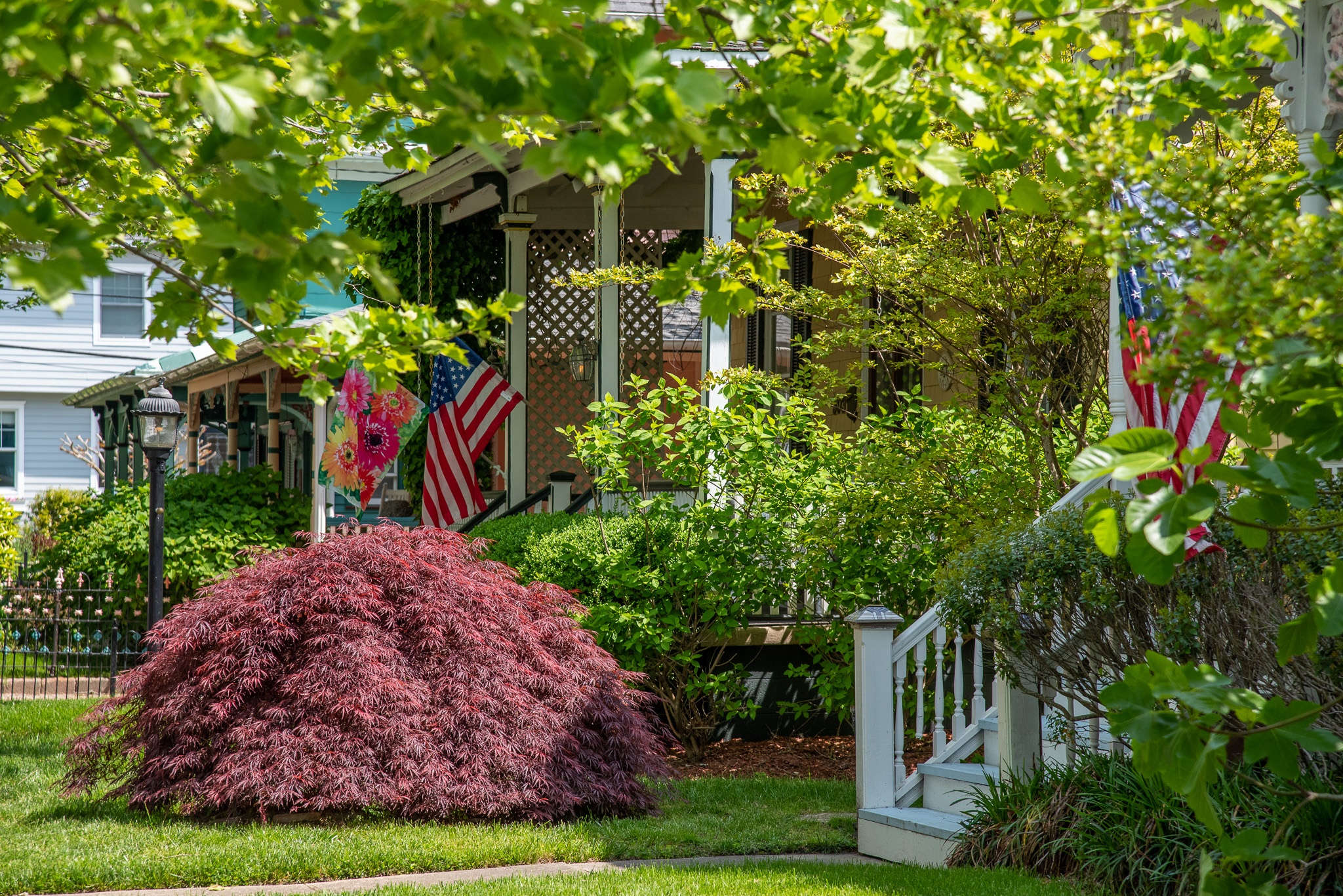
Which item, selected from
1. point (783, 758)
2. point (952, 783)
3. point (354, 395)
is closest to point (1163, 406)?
point (952, 783)

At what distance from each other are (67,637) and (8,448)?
12424mm

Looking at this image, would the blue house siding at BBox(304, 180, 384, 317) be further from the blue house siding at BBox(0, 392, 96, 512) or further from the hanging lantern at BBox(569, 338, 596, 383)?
the hanging lantern at BBox(569, 338, 596, 383)

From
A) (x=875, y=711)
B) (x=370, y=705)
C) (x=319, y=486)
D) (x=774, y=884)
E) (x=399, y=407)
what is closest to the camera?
(x=774, y=884)

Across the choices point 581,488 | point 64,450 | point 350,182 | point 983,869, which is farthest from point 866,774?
point 64,450

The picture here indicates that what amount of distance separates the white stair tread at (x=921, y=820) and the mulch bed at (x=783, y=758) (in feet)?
6.37

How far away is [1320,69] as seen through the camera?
6031mm

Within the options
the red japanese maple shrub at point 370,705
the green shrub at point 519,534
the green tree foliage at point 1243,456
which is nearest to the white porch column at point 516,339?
the green shrub at point 519,534

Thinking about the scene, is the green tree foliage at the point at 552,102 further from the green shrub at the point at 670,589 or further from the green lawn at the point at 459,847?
the green shrub at the point at 670,589

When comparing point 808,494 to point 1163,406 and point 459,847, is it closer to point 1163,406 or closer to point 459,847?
point 459,847

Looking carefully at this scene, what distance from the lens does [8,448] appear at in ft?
81.3

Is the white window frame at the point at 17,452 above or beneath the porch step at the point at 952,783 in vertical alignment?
above

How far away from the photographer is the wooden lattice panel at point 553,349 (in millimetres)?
14258

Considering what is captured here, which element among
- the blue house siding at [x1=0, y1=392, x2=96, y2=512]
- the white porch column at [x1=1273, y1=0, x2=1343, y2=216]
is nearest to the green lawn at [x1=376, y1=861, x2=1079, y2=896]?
the white porch column at [x1=1273, y1=0, x2=1343, y2=216]

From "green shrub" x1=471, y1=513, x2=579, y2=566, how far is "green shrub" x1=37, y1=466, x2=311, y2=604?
4102 millimetres
